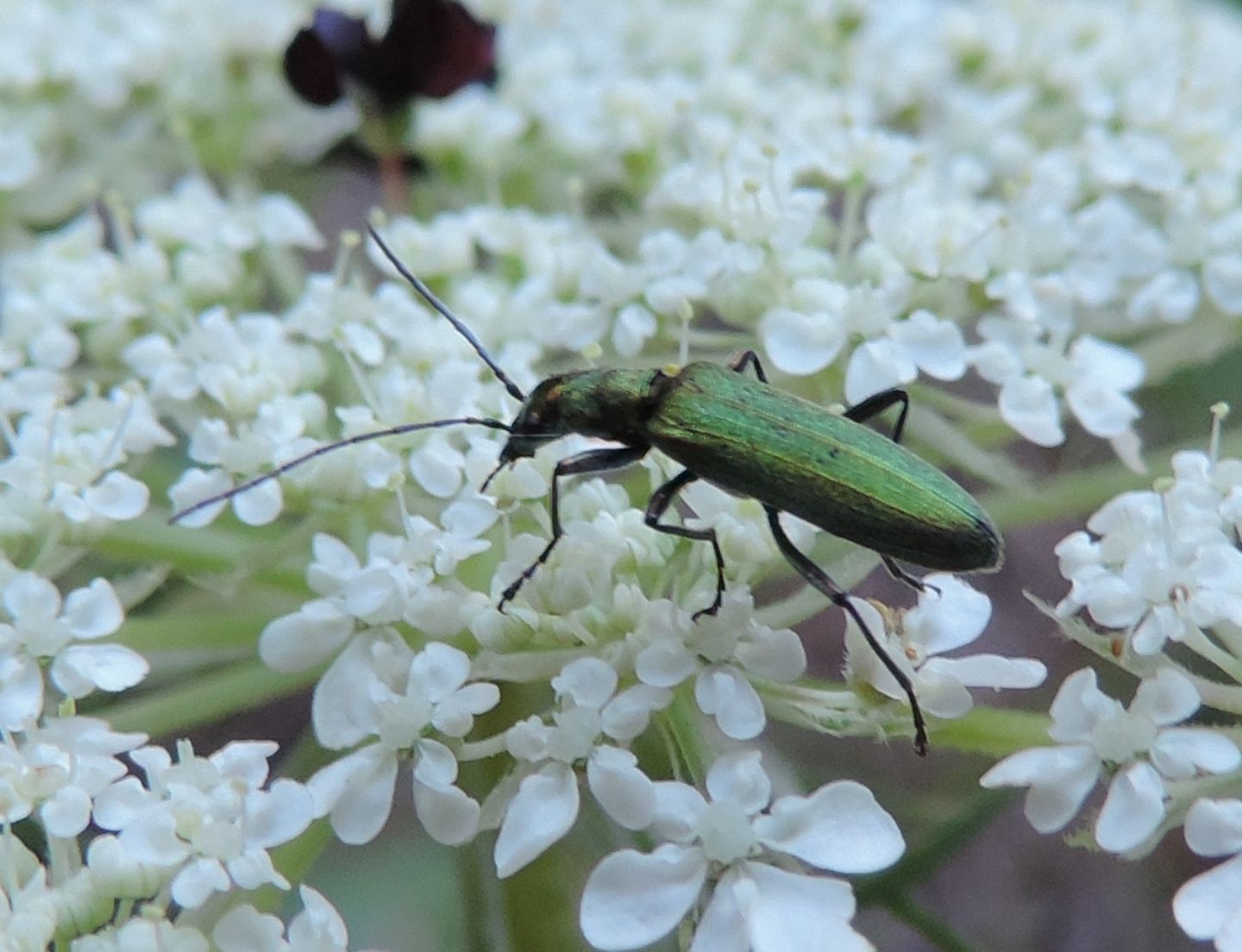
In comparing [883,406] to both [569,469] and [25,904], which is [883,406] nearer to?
[569,469]

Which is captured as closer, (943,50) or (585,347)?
(585,347)

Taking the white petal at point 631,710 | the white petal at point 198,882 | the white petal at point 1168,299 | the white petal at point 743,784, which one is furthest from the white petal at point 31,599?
the white petal at point 1168,299

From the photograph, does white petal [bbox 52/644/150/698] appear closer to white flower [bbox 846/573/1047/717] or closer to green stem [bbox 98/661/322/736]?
green stem [bbox 98/661/322/736]

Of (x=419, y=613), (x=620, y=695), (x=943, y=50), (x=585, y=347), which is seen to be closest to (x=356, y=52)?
(x=585, y=347)

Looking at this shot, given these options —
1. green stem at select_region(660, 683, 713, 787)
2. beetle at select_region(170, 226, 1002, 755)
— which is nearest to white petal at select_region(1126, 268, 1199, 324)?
beetle at select_region(170, 226, 1002, 755)

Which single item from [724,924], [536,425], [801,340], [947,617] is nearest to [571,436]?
[536,425]

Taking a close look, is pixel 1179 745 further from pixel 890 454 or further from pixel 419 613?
pixel 419 613
